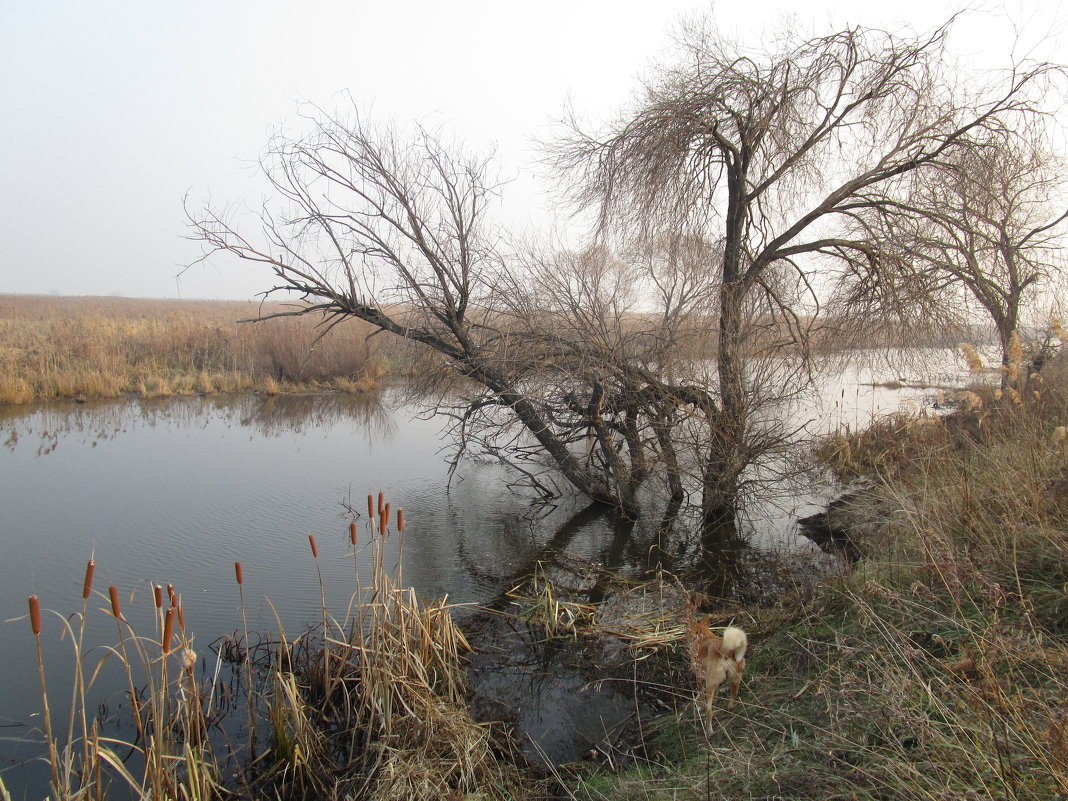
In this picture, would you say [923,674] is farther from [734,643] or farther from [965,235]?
[965,235]

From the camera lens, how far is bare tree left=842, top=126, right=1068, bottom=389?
7562mm

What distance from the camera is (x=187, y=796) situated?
3.12 metres

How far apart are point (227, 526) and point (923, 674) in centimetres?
727

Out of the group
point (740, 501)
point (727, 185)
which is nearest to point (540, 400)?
point (740, 501)

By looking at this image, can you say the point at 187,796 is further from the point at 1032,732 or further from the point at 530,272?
the point at 530,272

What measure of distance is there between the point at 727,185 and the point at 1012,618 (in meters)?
6.47

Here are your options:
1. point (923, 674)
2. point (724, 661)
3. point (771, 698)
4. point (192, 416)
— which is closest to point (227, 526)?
point (771, 698)

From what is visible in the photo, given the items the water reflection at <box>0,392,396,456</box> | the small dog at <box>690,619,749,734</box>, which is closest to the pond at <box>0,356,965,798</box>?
the water reflection at <box>0,392,396,456</box>

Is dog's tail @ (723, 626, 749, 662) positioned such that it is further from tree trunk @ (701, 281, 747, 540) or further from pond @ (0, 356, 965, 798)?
tree trunk @ (701, 281, 747, 540)

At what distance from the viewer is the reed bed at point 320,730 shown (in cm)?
313

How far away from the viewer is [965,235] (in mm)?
7953

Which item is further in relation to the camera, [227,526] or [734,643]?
[227,526]

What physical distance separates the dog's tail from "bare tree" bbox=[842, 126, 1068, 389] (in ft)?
23.2

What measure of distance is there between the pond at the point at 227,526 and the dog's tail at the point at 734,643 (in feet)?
12.6
